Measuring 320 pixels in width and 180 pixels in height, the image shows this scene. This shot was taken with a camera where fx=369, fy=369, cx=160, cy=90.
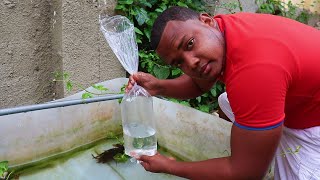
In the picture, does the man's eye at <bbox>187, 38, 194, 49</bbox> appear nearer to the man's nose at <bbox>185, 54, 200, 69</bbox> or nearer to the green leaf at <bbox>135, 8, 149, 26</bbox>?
the man's nose at <bbox>185, 54, 200, 69</bbox>

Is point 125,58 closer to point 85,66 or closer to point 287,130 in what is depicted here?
point 287,130

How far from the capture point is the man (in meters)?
1.20

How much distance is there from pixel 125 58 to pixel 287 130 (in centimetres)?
78

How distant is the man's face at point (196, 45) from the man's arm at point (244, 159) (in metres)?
0.23

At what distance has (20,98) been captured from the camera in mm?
2545

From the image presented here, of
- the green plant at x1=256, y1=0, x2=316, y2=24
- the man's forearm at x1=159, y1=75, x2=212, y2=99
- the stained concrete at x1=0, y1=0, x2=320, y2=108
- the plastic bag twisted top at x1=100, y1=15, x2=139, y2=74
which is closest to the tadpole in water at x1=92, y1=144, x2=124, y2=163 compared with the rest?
the man's forearm at x1=159, y1=75, x2=212, y2=99

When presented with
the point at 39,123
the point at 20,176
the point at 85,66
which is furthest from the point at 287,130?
the point at 85,66

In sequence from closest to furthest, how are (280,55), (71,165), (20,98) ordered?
(280,55) → (71,165) → (20,98)

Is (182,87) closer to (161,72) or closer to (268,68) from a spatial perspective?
(268,68)

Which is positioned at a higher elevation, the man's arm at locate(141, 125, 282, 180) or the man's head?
the man's head

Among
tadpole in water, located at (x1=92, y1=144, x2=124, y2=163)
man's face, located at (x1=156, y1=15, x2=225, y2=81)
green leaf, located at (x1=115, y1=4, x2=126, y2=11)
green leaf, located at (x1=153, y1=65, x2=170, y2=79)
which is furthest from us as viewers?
green leaf, located at (x1=153, y1=65, x2=170, y2=79)

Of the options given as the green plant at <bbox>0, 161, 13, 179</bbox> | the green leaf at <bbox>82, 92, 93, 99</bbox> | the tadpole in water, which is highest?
the green leaf at <bbox>82, 92, 93, 99</bbox>

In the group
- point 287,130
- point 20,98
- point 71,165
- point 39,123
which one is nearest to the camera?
point 287,130

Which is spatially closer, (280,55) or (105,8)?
(280,55)
